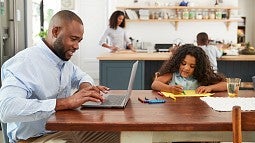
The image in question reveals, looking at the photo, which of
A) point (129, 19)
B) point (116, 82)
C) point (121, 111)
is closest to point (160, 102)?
point (121, 111)

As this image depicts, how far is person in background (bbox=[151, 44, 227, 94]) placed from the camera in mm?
2467

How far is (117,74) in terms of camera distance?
4.83 meters

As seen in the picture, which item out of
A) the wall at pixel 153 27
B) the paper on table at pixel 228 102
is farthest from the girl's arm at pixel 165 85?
the wall at pixel 153 27

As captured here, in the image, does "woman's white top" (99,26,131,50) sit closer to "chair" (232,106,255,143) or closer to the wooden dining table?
the wooden dining table

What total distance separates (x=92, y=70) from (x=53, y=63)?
249 inches

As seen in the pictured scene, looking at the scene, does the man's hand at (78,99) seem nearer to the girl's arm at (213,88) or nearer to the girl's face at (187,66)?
the girl's arm at (213,88)

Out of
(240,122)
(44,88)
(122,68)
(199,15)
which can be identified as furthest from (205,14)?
(240,122)

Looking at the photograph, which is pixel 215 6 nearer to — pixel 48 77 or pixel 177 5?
pixel 177 5

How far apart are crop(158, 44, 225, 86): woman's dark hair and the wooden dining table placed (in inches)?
32.2

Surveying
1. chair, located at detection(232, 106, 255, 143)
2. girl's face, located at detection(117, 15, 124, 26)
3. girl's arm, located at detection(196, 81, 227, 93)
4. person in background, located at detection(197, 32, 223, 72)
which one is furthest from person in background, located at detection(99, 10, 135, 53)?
chair, located at detection(232, 106, 255, 143)

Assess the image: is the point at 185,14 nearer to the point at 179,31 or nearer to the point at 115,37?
the point at 179,31

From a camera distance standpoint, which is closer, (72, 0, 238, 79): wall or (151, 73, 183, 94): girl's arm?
(151, 73, 183, 94): girl's arm

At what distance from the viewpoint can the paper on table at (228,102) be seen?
1684 millimetres

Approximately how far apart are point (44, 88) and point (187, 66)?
1103mm
